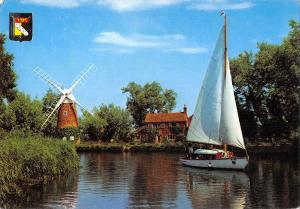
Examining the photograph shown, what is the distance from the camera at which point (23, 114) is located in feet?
220

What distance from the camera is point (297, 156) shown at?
56.7 meters

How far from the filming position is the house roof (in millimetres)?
96894

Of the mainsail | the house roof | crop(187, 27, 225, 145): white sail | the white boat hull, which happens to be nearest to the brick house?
the house roof

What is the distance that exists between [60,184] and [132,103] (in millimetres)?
70974

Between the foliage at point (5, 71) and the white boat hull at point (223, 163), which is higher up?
the foliage at point (5, 71)

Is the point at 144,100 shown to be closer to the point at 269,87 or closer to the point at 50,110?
the point at 50,110

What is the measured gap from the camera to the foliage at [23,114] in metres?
64.6

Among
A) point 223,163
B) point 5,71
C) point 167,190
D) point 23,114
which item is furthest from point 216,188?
point 23,114

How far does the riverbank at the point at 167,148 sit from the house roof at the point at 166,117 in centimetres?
1816

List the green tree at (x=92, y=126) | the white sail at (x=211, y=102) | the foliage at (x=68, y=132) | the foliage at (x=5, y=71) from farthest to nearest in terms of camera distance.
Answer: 1. the green tree at (x=92, y=126)
2. the foliage at (x=68, y=132)
3. the white sail at (x=211, y=102)
4. the foliage at (x=5, y=71)

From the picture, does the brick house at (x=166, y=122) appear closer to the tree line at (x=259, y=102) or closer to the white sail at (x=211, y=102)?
the tree line at (x=259, y=102)

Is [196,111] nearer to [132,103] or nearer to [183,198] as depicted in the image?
[183,198]

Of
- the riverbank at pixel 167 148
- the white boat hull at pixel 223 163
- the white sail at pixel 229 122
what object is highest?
the white sail at pixel 229 122

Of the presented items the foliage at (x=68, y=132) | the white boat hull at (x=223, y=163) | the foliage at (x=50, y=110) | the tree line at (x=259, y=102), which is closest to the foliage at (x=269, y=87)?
the tree line at (x=259, y=102)
